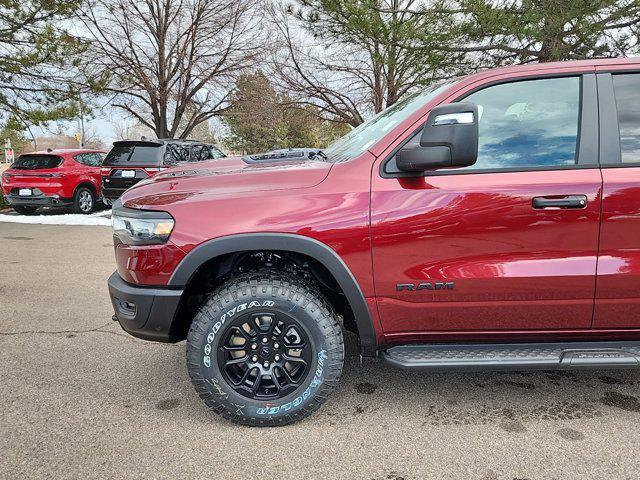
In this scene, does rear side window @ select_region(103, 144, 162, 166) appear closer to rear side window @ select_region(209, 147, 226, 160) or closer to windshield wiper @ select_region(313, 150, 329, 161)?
rear side window @ select_region(209, 147, 226, 160)

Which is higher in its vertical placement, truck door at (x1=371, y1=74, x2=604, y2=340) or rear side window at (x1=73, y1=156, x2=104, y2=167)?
rear side window at (x1=73, y1=156, x2=104, y2=167)

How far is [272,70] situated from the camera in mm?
16797

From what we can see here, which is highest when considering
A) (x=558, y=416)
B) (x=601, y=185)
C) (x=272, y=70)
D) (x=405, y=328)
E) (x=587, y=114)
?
(x=272, y=70)

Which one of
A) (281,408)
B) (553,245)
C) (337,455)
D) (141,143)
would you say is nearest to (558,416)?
(553,245)

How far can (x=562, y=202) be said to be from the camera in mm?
2395

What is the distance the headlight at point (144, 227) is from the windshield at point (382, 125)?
39.0 inches

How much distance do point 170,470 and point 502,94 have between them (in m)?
2.49

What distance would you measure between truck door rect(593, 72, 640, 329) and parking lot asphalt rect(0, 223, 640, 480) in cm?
65

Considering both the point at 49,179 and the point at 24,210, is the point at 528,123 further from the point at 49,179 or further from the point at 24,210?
the point at 24,210

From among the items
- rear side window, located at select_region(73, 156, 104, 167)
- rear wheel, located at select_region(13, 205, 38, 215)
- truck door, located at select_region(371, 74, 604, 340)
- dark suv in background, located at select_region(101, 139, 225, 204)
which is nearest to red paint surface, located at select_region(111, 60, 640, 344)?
truck door, located at select_region(371, 74, 604, 340)

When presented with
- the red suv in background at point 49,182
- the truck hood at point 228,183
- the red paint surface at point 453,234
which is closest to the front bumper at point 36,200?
the red suv in background at point 49,182

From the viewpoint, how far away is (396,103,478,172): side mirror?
2.25 meters

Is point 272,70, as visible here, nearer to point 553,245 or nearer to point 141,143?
point 141,143

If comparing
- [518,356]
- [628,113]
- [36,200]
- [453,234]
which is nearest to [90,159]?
[36,200]
